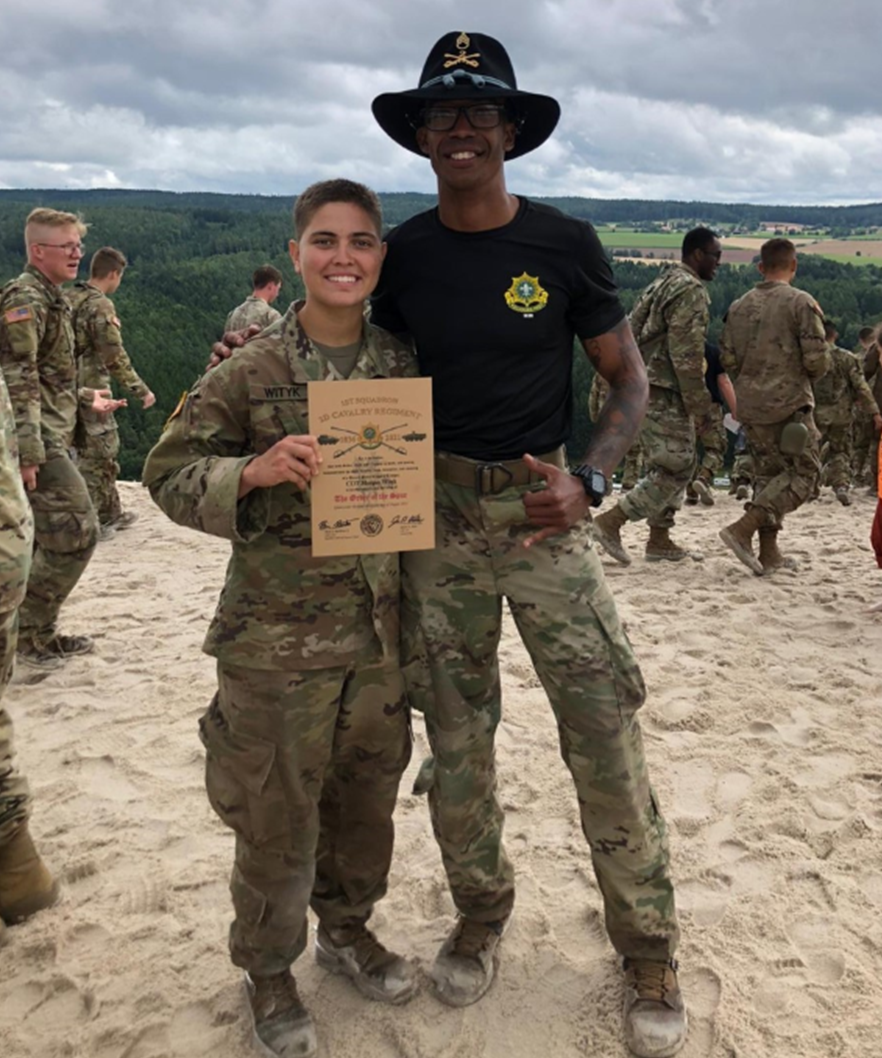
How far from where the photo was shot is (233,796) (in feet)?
7.36

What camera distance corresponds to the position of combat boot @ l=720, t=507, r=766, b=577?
667 cm

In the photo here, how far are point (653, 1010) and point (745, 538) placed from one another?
4.76 metres

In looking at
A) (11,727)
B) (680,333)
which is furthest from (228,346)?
(680,333)

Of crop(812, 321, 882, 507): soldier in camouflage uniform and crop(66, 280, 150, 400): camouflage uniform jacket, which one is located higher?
crop(66, 280, 150, 400): camouflage uniform jacket

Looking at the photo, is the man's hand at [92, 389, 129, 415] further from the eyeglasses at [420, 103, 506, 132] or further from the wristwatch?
the wristwatch

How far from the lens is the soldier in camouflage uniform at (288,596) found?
2.09 meters

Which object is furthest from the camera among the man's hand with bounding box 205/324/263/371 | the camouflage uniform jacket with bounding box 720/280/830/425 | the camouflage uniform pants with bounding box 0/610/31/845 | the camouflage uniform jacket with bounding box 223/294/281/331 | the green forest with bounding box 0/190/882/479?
the green forest with bounding box 0/190/882/479

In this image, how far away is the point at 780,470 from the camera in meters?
6.62

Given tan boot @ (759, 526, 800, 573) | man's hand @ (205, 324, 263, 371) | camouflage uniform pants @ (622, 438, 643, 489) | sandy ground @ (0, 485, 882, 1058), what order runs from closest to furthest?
man's hand @ (205, 324, 263, 371) → sandy ground @ (0, 485, 882, 1058) → tan boot @ (759, 526, 800, 573) → camouflage uniform pants @ (622, 438, 643, 489)

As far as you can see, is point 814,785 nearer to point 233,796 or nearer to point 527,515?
point 527,515

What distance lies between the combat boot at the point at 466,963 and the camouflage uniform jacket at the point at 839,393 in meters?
9.21

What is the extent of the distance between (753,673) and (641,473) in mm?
6655

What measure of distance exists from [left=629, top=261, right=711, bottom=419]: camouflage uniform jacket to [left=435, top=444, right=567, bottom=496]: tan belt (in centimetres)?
461


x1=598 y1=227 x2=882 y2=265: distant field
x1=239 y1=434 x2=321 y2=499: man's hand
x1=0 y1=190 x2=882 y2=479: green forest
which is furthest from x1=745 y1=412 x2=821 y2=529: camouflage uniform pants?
x1=598 y1=227 x2=882 y2=265: distant field
